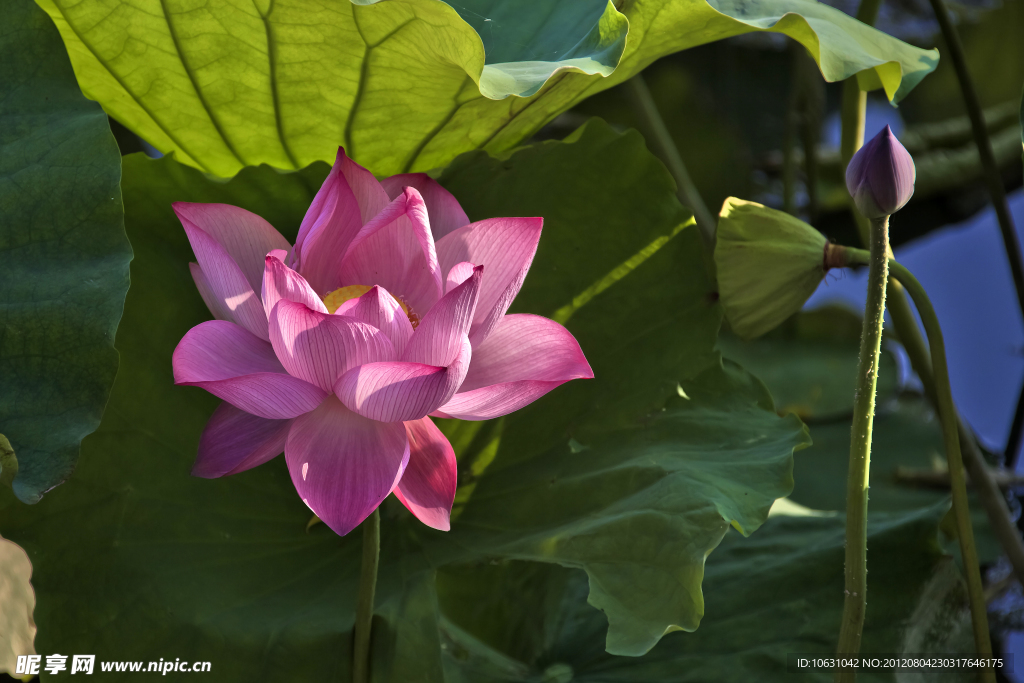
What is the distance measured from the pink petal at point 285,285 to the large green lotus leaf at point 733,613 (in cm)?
30

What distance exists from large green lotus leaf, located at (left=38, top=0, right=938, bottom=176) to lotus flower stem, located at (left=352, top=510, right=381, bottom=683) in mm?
327

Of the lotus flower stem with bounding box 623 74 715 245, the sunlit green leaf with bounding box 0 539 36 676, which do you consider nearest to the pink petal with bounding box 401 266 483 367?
the sunlit green leaf with bounding box 0 539 36 676

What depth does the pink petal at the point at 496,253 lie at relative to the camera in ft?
1.88

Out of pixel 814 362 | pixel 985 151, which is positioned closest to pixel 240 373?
pixel 985 151

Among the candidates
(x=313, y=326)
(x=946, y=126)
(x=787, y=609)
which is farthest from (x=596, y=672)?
(x=946, y=126)

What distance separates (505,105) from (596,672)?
1.69 ft

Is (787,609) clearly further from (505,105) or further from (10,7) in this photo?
(10,7)

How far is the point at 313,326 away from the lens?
49 centimetres

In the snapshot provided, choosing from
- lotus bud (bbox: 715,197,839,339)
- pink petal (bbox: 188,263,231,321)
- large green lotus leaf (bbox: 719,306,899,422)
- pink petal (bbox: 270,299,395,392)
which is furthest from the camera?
large green lotus leaf (bbox: 719,306,899,422)

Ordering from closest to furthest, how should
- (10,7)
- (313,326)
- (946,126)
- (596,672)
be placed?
(313,326), (10,7), (596,672), (946,126)

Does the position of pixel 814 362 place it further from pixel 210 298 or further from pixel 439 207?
pixel 210 298

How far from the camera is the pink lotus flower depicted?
0.51 meters

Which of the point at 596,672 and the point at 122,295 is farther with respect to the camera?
the point at 596,672

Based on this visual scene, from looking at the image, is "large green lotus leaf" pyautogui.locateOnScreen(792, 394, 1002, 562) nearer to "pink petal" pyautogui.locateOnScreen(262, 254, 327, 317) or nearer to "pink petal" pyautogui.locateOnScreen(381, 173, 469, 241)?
"pink petal" pyautogui.locateOnScreen(381, 173, 469, 241)
